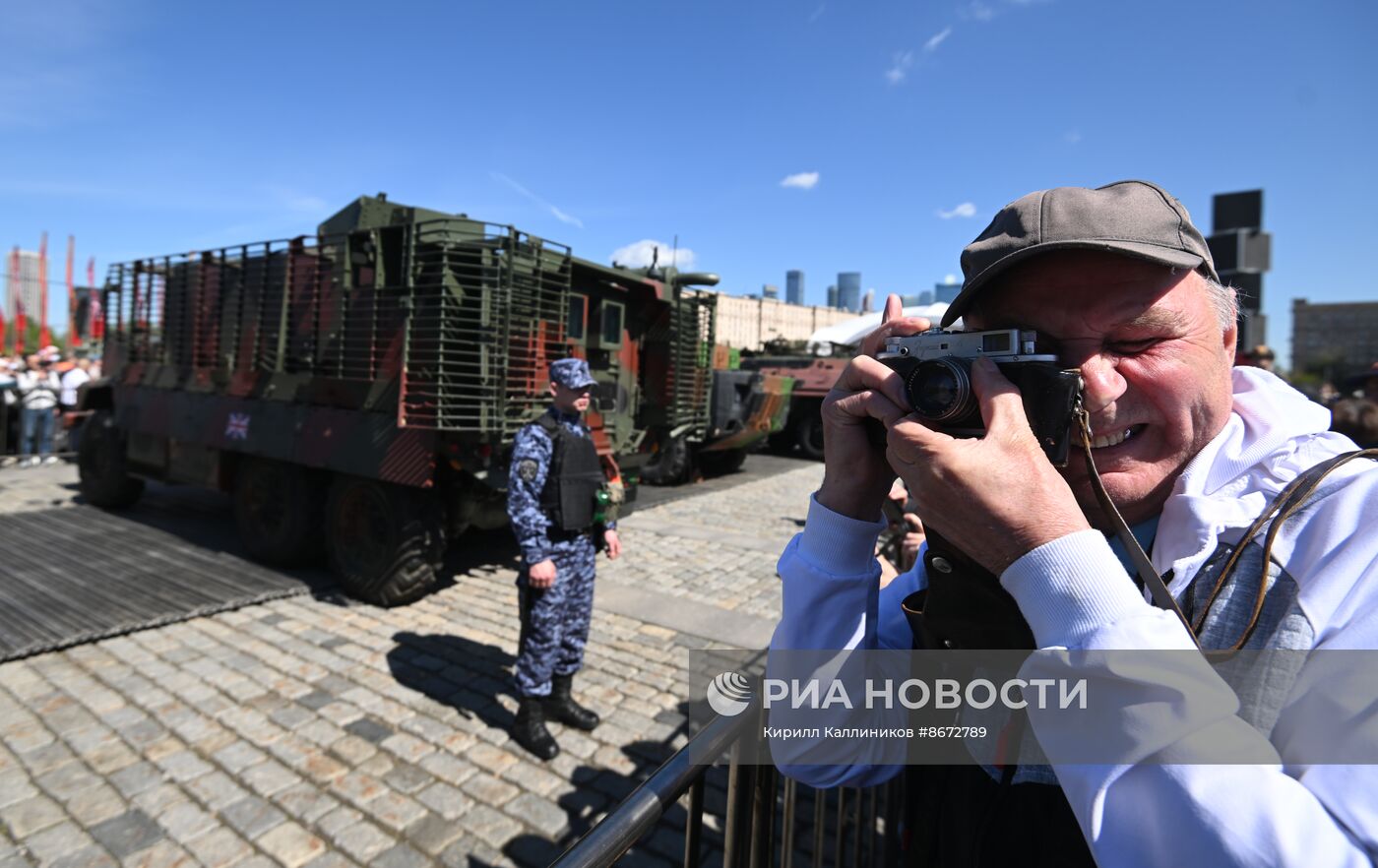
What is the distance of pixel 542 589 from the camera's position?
3.79 m

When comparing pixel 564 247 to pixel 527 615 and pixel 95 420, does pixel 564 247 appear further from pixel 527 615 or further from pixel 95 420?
pixel 95 420

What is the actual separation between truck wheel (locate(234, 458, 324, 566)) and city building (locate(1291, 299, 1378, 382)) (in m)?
67.6

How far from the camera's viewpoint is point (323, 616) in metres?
5.40

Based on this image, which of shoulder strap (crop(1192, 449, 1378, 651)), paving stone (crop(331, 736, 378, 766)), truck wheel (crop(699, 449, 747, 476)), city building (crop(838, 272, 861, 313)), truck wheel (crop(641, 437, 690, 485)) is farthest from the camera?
city building (crop(838, 272, 861, 313))

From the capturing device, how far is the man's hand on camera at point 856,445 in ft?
4.06

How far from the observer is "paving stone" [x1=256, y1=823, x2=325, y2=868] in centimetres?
281

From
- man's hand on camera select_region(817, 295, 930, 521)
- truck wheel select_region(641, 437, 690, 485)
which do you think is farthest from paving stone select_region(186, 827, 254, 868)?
truck wheel select_region(641, 437, 690, 485)

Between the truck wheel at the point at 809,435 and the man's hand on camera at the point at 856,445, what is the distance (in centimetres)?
1397

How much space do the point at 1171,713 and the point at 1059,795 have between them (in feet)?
1.27

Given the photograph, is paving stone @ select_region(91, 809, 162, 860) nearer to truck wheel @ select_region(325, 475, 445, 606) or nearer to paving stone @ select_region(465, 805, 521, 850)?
paving stone @ select_region(465, 805, 521, 850)

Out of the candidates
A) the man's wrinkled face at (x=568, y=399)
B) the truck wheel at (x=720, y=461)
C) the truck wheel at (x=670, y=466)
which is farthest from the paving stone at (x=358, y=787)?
the truck wheel at (x=720, y=461)

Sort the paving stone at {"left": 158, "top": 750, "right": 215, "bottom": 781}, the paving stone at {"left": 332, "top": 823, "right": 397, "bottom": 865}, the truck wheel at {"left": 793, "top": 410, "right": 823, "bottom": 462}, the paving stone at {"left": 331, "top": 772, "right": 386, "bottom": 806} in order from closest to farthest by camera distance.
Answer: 1. the paving stone at {"left": 332, "top": 823, "right": 397, "bottom": 865}
2. the paving stone at {"left": 331, "top": 772, "right": 386, "bottom": 806}
3. the paving stone at {"left": 158, "top": 750, "right": 215, "bottom": 781}
4. the truck wheel at {"left": 793, "top": 410, "right": 823, "bottom": 462}

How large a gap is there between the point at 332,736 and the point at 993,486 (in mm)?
3840

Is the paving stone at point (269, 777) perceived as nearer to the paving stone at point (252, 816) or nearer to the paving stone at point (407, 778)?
the paving stone at point (252, 816)
